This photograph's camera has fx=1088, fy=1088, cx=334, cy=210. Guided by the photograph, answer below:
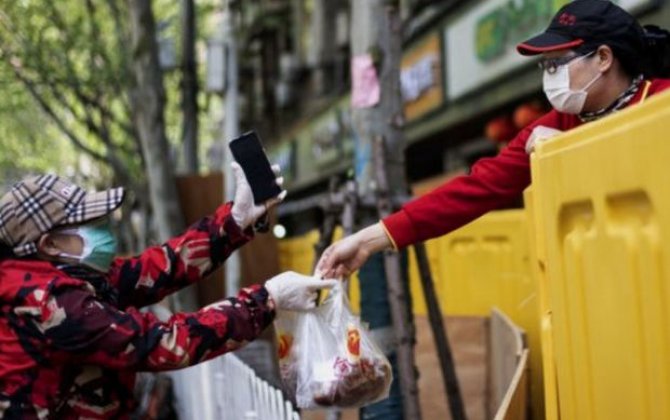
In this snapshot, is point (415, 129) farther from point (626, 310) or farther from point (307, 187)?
point (626, 310)

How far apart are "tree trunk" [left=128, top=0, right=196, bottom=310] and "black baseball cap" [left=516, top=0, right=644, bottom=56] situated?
7.13 meters

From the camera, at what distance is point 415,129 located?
17.1m

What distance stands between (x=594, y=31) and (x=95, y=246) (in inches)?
63.4

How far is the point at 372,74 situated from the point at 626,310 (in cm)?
405

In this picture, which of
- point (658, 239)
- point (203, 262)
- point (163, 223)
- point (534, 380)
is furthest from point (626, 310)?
point (163, 223)

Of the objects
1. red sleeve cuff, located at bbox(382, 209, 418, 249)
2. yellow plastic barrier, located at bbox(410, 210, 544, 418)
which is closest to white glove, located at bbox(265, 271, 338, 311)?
red sleeve cuff, located at bbox(382, 209, 418, 249)

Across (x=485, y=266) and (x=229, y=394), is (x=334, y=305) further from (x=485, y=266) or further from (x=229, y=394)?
(x=485, y=266)

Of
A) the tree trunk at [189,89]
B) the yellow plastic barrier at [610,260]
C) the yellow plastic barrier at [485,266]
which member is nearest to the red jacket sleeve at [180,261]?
the yellow plastic barrier at [610,260]

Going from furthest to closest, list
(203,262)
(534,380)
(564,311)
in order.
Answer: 1. (534,380)
2. (203,262)
3. (564,311)

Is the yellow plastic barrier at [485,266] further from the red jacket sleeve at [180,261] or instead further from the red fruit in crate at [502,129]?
the red fruit in crate at [502,129]

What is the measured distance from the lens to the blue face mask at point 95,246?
10.5 feet

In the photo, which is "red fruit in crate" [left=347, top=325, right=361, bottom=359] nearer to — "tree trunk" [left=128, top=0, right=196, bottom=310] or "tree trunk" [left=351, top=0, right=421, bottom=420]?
"tree trunk" [left=351, top=0, right=421, bottom=420]

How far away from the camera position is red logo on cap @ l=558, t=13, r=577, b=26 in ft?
10.7

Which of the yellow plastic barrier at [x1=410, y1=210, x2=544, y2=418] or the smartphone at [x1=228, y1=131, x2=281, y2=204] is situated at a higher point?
the smartphone at [x1=228, y1=131, x2=281, y2=204]
